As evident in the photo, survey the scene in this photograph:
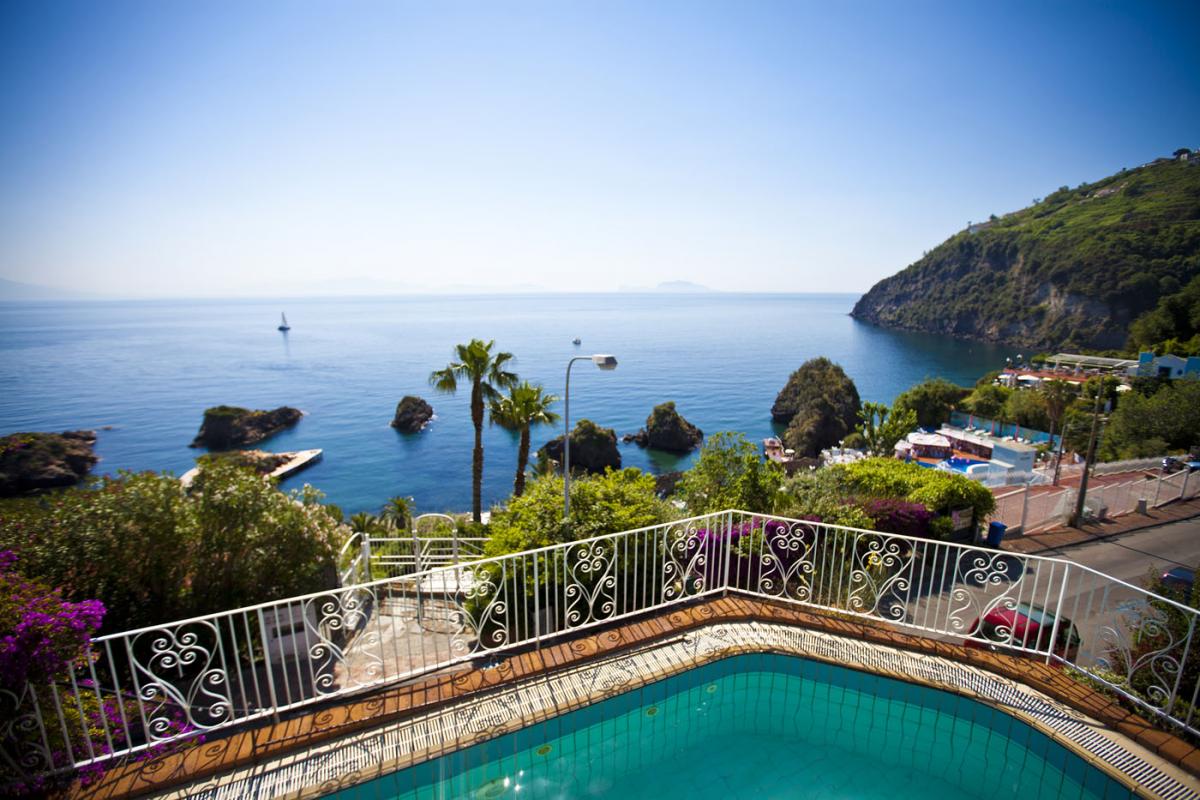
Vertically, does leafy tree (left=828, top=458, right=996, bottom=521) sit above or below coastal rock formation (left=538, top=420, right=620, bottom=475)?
above

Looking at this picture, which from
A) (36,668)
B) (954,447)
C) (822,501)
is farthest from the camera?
(954,447)

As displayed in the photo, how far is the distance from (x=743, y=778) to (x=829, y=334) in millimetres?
160274

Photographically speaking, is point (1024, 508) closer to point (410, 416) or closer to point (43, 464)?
point (410, 416)

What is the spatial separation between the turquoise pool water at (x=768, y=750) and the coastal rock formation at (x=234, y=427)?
187ft

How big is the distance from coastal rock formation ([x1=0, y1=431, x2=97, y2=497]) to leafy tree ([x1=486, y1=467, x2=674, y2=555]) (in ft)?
185

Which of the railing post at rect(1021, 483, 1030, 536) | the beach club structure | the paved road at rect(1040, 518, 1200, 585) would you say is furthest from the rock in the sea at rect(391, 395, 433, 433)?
the paved road at rect(1040, 518, 1200, 585)

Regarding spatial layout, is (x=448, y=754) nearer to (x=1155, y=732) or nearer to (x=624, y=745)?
(x=624, y=745)

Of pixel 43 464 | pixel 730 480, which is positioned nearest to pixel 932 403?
pixel 730 480

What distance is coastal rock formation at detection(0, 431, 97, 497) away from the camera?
42.8 m

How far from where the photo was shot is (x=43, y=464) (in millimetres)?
44500

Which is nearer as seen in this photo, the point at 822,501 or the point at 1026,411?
the point at 822,501

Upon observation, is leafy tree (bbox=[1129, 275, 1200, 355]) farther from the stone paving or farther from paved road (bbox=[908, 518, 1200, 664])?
paved road (bbox=[908, 518, 1200, 664])

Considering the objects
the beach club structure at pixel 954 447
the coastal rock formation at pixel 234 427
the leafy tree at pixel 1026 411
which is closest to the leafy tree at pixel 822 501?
the beach club structure at pixel 954 447

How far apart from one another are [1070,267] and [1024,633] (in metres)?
133
